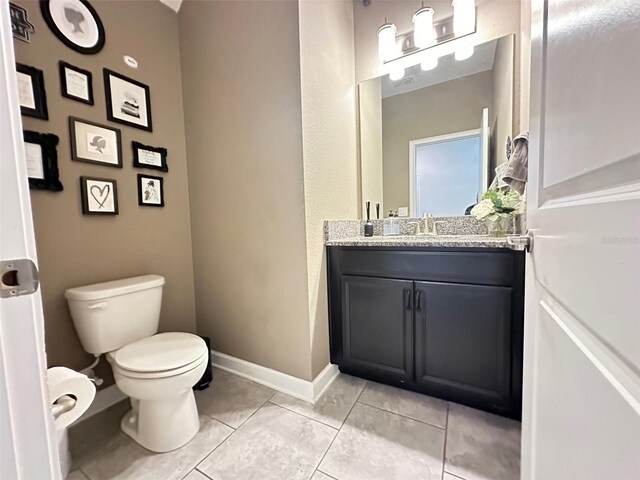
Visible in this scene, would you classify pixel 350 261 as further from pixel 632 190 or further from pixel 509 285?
pixel 632 190

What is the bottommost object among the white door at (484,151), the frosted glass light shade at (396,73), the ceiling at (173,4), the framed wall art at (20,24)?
the white door at (484,151)

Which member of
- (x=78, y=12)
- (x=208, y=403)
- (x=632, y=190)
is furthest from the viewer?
(x=208, y=403)

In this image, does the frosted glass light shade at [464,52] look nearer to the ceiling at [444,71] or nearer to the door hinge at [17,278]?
the ceiling at [444,71]

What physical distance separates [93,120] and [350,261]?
159 cm

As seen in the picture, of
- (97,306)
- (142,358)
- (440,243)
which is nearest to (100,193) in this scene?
(97,306)

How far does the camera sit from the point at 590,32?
1.27ft

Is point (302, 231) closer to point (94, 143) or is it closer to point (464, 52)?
point (94, 143)

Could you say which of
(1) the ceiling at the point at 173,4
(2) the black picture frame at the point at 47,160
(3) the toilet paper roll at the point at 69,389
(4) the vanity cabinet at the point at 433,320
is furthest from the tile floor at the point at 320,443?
(1) the ceiling at the point at 173,4

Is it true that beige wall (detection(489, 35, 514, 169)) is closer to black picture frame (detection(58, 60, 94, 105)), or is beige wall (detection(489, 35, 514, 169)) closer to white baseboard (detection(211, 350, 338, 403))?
white baseboard (detection(211, 350, 338, 403))

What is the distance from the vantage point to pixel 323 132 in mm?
1564

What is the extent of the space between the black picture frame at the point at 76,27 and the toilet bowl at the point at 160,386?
1.51 m

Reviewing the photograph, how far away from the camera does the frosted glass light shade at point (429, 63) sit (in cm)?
171

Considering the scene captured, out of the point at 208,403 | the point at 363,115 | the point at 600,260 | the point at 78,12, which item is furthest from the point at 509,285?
the point at 78,12

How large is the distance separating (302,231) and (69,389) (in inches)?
41.5
